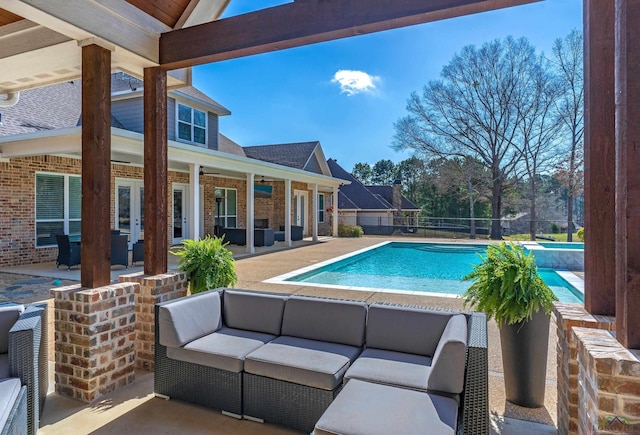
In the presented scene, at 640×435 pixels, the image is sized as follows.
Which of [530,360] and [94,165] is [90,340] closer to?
[94,165]

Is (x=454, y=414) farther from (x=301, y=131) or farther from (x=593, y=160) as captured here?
(x=301, y=131)

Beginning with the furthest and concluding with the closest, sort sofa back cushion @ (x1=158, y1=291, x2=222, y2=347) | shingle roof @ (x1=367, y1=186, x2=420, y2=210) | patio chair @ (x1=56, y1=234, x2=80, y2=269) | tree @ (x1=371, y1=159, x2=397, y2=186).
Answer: tree @ (x1=371, y1=159, x2=397, y2=186)
shingle roof @ (x1=367, y1=186, x2=420, y2=210)
patio chair @ (x1=56, y1=234, x2=80, y2=269)
sofa back cushion @ (x1=158, y1=291, x2=222, y2=347)

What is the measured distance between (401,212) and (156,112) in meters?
26.4

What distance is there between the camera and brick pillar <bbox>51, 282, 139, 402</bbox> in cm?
300

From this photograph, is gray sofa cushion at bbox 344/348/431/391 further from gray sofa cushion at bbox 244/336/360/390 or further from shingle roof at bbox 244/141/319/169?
shingle roof at bbox 244/141/319/169

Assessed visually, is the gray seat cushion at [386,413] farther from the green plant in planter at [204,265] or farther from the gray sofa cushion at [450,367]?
the green plant in planter at [204,265]

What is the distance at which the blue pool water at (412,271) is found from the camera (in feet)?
25.8

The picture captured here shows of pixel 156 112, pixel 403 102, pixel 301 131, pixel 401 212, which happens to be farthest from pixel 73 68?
pixel 301 131

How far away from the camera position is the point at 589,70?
235 cm

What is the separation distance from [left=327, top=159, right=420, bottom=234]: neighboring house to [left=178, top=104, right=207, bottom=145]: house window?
1435cm

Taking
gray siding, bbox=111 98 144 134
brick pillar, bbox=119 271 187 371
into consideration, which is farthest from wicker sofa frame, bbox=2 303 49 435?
gray siding, bbox=111 98 144 134

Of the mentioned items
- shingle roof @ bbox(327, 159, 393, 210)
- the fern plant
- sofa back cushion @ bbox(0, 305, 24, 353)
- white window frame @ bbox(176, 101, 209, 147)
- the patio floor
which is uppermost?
white window frame @ bbox(176, 101, 209, 147)

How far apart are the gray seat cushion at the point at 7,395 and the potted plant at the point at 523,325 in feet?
10.4

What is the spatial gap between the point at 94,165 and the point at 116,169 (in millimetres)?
8658
